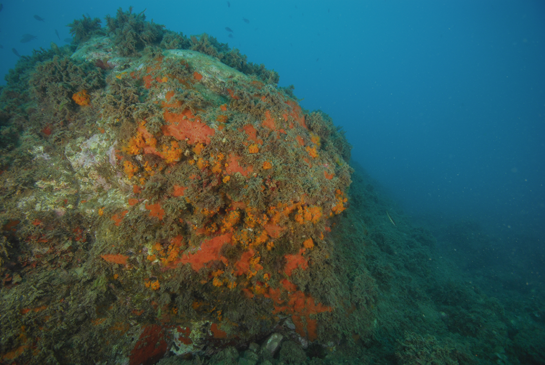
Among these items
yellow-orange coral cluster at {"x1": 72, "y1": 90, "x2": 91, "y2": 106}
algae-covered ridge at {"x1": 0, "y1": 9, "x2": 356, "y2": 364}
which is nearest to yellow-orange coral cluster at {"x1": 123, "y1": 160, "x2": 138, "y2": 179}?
algae-covered ridge at {"x1": 0, "y1": 9, "x2": 356, "y2": 364}

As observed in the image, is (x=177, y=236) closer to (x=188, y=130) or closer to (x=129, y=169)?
(x=129, y=169)

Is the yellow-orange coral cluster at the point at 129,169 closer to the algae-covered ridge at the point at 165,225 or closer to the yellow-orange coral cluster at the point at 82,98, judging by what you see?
the algae-covered ridge at the point at 165,225

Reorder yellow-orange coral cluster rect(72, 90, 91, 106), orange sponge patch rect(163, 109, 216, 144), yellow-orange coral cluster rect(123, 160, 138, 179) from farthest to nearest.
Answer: yellow-orange coral cluster rect(72, 90, 91, 106), orange sponge patch rect(163, 109, 216, 144), yellow-orange coral cluster rect(123, 160, 138, 179)

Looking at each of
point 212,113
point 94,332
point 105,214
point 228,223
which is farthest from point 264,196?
point 94,332

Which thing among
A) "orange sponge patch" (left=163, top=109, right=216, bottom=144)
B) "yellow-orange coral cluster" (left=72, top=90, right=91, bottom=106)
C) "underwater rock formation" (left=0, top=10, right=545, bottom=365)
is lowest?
"underwater rock formation" (left=0, top=10, right=545, bottom=365)

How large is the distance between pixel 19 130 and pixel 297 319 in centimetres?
856

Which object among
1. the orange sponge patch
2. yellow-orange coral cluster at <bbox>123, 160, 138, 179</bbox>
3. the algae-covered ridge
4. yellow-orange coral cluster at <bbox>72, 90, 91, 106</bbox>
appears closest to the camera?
the algae-covered ridge

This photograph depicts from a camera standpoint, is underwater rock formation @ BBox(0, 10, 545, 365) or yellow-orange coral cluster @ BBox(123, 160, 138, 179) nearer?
underwater rock formation @ BBox(0, 10, 545, 365)

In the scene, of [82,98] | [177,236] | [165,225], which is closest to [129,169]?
[165,225]

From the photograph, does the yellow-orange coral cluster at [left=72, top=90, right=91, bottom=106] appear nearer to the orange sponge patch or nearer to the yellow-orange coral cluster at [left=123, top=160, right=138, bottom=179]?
the yellow-orange coral cluster at [left=123, top=160, right=138, bottom=179]

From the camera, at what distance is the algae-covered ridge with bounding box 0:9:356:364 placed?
4086mm

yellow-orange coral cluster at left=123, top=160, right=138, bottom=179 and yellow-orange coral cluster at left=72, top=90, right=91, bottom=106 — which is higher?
yellow-orange coral cluster at left=72, top=90, right=91, bottom=106

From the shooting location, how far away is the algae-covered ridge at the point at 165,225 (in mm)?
4086

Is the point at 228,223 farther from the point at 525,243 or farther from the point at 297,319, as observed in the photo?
the point at 525,243
